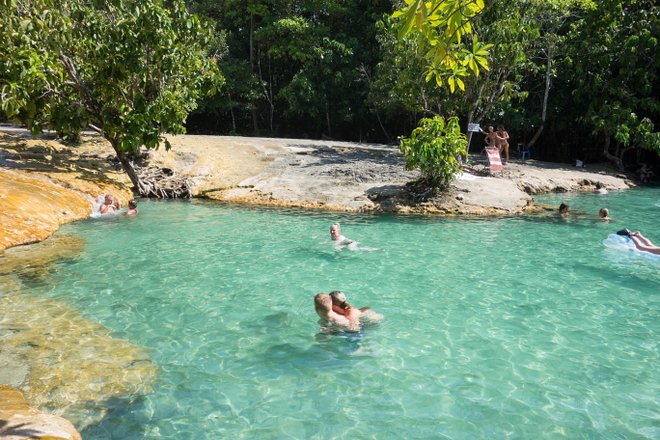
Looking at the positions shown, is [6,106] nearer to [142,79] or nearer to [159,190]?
[142,79]

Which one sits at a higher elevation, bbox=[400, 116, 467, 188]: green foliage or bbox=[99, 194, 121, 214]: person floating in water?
bbox=[400, 116, 467, 188]: green foliage

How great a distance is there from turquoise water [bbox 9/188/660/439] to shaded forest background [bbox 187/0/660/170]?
760 centimetres

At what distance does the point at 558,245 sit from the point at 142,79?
12415 mm

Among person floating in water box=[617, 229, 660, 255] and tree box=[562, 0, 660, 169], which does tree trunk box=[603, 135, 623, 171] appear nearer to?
tree box=[562, 0, 660, 169]

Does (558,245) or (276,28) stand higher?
(276,28)

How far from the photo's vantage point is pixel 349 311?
257 inches

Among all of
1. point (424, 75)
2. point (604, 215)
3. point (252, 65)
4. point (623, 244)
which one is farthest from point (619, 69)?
point (252, 65)

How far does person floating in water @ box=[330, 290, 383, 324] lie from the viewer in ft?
21.1

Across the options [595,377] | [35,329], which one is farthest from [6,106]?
[595,377]

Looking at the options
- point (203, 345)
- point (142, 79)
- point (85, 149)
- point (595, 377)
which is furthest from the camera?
point (85, 149)

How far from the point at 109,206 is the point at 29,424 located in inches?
427

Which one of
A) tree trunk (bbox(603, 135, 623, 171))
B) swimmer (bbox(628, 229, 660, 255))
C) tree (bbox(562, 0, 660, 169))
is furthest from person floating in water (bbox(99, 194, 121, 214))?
tree trunk (bbox(603, 135, 623, 171))

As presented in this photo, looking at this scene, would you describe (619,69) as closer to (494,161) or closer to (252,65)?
(494,161)

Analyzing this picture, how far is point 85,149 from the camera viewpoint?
65.4ft
